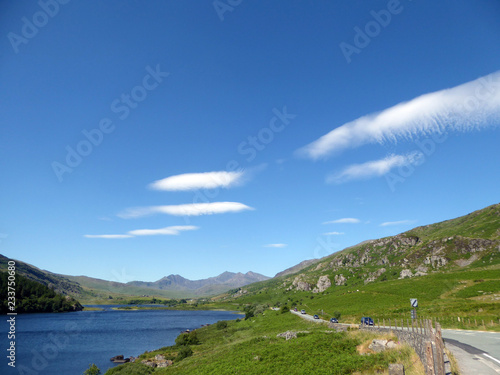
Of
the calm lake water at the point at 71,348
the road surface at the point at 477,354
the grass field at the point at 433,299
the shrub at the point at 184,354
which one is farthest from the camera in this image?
the calm lake water at the point at 71,348

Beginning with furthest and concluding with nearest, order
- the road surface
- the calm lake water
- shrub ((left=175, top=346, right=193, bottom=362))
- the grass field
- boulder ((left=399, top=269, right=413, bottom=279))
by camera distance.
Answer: boulder ((left=399, top=269, right=413, bottom=279))
the calm lake water
the grass field
shrub ((left=175, top=346, right=193, bottom=362))
the road surface

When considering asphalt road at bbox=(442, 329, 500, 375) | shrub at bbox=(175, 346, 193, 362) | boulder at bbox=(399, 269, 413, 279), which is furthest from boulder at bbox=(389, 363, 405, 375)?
boulder at bbox=(399, 269, 413, 279)

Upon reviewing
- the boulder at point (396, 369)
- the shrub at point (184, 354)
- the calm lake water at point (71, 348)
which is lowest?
the calm lake water at point (71, 348)

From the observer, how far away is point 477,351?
28000mm

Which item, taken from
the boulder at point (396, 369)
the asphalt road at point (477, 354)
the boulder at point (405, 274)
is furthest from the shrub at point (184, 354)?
the boulder at point (405, 274)

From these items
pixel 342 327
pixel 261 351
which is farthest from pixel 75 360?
pixel 342 327

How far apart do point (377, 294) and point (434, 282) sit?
2721 centimetres

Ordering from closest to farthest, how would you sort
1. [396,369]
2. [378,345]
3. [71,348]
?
[396,369], [378,345], [71,348]

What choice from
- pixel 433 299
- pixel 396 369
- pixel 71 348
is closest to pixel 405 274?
pixel 433 299

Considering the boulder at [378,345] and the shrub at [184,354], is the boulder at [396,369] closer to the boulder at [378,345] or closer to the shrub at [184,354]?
the boulder at [378,345]

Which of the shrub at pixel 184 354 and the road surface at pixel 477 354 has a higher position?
the road surface at pixel 477 354

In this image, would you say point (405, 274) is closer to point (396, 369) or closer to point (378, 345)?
point (378, 345)

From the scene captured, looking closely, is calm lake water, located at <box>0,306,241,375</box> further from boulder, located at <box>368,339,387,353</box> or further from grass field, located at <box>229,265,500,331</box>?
grass field, located at <box>229,265,500,331</box>

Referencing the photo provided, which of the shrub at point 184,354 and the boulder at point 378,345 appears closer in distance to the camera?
the boulder at point 378,345
